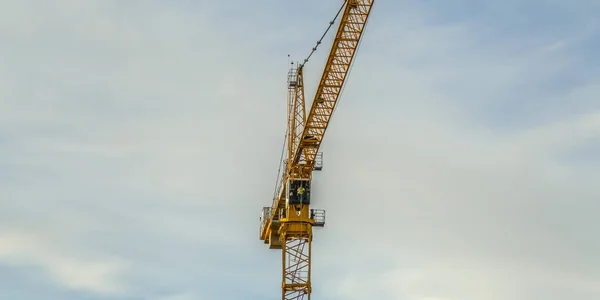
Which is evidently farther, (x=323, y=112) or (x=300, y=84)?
(x=300, y=84)

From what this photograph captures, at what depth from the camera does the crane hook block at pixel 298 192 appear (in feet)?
532

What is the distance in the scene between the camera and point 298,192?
162000 mm

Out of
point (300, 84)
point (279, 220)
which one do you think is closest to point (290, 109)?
point (300, 84)

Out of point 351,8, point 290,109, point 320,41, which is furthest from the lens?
point 290,109

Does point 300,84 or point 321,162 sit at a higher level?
point 300,84

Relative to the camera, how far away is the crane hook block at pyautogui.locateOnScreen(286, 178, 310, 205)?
16212cm

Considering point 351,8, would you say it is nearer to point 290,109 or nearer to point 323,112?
point 323,112

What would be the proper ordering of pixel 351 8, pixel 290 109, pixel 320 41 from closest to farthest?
1. pixel 351 8
2. pixel 320 41
3. pixel 290 109

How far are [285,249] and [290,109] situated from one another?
17917 mm

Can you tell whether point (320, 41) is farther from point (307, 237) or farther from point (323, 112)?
point (307, 237)

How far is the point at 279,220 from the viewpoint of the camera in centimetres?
16850

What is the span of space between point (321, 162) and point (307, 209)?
563 centimetres

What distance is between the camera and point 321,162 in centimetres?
16275

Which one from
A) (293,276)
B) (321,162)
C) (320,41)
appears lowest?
(293,276)
